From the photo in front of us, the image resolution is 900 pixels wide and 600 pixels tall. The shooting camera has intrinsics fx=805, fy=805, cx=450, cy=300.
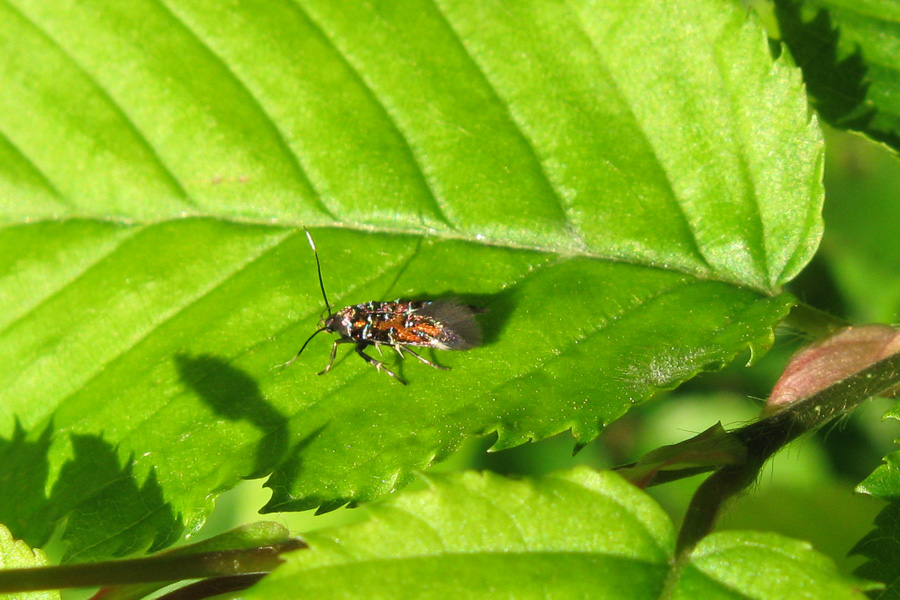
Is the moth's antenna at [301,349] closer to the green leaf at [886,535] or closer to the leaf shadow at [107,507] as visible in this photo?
the leaf shadow at [107,507]

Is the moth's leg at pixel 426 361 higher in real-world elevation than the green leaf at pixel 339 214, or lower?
lower

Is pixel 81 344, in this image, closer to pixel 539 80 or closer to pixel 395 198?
pixel 395 198

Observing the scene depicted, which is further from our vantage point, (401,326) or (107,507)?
(401,326)

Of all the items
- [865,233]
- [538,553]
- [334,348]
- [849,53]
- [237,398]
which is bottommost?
[865,233]

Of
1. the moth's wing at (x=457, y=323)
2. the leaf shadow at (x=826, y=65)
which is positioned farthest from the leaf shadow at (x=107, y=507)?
the leaf shadow at (x=826, y=65)

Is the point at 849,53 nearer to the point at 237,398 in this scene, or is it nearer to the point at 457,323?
the point at 457,323

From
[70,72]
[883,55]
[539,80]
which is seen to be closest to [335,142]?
[539,80]

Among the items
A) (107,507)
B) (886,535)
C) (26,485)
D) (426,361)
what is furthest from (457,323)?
(26,485)

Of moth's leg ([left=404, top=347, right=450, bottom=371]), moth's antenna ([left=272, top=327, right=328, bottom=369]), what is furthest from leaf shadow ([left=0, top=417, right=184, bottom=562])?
moth's leg ([left=404, top=347, right=450, bottom=371])
